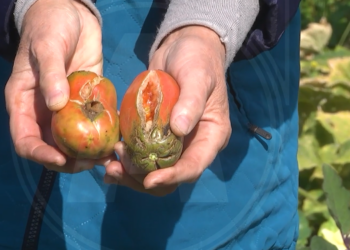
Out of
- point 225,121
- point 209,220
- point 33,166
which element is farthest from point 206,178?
point 33,166

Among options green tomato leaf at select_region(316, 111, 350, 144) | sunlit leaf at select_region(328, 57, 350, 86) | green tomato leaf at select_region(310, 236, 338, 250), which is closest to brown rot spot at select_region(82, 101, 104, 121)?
green tomato leaf at select_region(310, 236, 338, 250)

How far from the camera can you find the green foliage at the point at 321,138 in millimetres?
2584

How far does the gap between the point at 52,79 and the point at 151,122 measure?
25cm

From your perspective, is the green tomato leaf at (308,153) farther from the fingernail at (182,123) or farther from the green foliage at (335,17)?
the fingernail at (182,123)

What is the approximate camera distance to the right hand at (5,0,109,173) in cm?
122

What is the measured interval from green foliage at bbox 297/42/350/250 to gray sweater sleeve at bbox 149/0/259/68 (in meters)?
1.05

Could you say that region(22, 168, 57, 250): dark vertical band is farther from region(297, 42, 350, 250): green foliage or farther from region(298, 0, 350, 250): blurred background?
region(297, 42, 350, 250): green foliage

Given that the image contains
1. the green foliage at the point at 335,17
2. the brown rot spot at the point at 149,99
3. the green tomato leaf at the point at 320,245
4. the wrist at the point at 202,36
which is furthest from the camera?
the green foliage at the point at 335,17

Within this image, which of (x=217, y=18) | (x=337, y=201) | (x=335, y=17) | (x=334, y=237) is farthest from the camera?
(x=335, y=17)

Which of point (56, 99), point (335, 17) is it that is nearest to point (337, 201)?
point (56, 99)

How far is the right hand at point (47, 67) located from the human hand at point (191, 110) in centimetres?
15

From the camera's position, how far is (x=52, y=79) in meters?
1.21

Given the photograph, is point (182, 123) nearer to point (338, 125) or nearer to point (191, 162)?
point (191, 162)

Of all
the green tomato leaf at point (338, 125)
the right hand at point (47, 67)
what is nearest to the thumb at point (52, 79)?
the right hand at point (47, 67)
